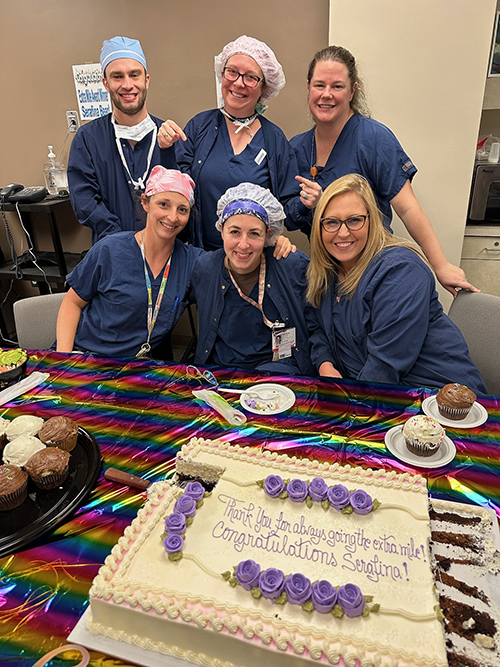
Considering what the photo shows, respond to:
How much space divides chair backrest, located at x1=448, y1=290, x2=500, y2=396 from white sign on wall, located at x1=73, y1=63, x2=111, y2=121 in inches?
121

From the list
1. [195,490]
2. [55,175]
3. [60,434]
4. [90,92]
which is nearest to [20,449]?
[60,434]

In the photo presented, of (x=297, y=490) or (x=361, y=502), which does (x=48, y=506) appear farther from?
(x=361, y=502)

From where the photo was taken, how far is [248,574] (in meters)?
0.86

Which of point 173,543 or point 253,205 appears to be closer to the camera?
point 173,543

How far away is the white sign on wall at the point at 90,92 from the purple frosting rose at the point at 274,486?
11.4 ft

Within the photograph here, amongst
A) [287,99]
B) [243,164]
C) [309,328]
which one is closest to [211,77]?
[287,99]

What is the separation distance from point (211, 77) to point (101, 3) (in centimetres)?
97

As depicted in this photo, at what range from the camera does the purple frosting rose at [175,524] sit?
0.97 metres

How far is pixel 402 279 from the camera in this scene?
170 cm

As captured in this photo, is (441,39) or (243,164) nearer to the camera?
(243,164)

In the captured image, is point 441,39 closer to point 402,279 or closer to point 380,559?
point 402,279

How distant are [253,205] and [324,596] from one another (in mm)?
1494

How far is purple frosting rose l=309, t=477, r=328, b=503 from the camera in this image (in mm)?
1031

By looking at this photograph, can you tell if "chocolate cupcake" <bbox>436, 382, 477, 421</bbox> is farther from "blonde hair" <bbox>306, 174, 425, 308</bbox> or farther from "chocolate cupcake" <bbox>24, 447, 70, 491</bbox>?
"chocolate cupcake" <bbox>24, 447, 70, 491</bbox>
